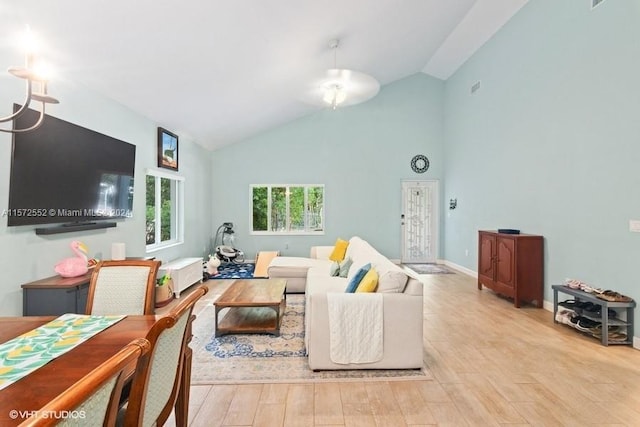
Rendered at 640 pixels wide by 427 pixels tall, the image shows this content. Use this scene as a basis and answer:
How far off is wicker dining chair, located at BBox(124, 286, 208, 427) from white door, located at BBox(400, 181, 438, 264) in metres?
7.06

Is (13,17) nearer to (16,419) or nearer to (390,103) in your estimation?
(16,419)

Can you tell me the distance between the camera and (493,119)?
5.89 meters

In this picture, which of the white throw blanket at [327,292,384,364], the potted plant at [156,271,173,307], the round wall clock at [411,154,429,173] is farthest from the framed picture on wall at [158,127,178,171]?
the round wall clock at [411,154,429,173]

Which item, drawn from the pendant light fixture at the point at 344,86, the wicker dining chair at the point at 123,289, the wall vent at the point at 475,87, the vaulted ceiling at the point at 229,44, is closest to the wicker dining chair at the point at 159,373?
the wicker dining chair at the point at 123,289

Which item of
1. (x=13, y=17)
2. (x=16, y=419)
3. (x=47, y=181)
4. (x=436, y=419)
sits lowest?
(x=436, y=419)

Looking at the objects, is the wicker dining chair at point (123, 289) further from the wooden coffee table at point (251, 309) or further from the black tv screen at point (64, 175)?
the wooden coffee table at point (251, 309)

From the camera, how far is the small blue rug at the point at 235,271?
20.9ft

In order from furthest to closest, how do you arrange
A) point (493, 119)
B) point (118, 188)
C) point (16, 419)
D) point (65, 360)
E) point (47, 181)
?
point (493, 119) → point (118, 188) → point (47, 181) → point (65, 360) → point (16, 419)

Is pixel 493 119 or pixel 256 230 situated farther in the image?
pixel 256 230

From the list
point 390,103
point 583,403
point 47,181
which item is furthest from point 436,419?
point 390,103

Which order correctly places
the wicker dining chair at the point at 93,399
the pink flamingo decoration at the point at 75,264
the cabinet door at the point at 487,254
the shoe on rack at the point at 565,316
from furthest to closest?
1. the cabinet door at the point at 487,254
2. the shoe on rack at the point at 565,316
3. the pink flamingo decoration at the point at 75,264
4. the wicker dining chair at the point at 93,399

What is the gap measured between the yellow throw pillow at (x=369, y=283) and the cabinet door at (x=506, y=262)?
2.65 m

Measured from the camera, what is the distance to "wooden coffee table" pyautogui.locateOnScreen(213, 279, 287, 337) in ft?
11.3

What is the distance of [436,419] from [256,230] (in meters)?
6.42
